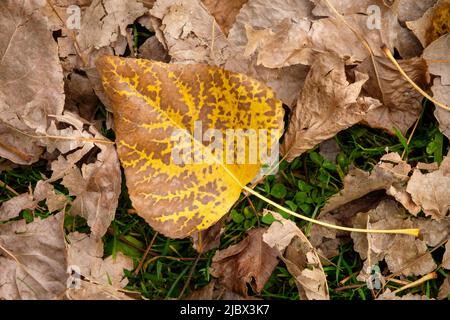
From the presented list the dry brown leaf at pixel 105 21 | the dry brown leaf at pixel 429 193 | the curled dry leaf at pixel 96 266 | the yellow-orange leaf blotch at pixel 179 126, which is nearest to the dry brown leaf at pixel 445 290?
the dry brown leaf at pixel 429 193

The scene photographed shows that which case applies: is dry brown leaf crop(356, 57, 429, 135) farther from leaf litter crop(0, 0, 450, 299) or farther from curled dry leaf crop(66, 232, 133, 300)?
curled dry leaf crop(66, 232, 133, 300)

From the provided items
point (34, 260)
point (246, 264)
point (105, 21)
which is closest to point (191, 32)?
point (105, 21)

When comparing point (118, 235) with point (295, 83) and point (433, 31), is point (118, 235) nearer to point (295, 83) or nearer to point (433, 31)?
point (295, 83)

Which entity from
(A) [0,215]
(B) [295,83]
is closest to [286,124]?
(B) [295,83]

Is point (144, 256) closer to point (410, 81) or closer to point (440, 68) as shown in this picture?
point (410, 81)

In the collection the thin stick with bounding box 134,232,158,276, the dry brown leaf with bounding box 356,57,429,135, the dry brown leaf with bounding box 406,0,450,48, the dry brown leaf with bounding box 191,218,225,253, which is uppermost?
the dry brown leaf with bounding box 406,0,450,48

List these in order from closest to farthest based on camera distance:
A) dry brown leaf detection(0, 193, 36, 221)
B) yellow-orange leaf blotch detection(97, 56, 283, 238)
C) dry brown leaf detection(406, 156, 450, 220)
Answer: yellow-orange leaf blotch detection(97, 56, 283, 238) < dry brown leaf detection(406, 156, 450, 220) < dry brown leaf detection(0, 193, 36, 221)

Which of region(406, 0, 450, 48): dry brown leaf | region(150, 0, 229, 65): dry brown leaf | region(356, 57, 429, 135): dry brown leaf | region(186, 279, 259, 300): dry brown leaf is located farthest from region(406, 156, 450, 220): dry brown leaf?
region(150, 0, 229, 65): dry brown leaf
